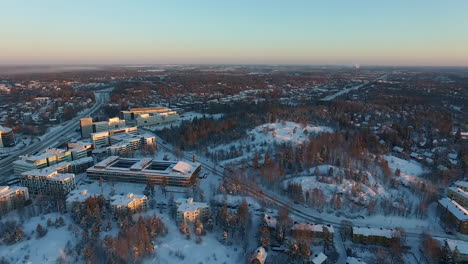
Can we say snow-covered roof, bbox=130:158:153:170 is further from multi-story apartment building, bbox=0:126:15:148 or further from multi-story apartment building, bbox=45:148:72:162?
multi-story apartment building, bbox=0:126:15:148

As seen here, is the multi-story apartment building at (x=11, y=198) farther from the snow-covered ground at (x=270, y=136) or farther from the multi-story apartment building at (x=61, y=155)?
the snow-covered ground at (x=270, y=136)

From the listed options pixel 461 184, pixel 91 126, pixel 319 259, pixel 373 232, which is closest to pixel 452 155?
pixel 461 184

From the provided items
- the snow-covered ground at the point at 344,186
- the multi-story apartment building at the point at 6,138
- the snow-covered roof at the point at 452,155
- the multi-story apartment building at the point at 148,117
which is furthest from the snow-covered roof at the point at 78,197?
the snow-covered roof at the point at 452,155

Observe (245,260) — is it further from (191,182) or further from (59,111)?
(59,111)

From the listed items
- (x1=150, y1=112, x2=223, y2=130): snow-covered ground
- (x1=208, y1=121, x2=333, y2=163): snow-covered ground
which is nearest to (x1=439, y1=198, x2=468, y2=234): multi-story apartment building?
(x1=208, y1=121, x2=333, y2=163): snow-covered ground

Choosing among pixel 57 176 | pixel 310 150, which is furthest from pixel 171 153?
pixel 310 150

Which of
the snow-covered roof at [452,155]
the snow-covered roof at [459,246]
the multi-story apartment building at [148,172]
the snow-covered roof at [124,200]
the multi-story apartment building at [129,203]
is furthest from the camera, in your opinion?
the snow-covered roof at [452,155]

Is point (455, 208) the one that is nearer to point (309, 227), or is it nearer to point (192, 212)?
point (309, 227)
